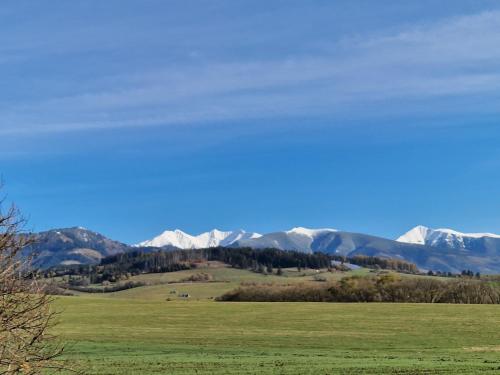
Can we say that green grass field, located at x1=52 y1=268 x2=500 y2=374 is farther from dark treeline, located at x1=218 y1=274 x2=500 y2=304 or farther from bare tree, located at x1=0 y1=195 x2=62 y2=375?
dark treeline, located at x1=218 y1=274 x2=500 y2=304

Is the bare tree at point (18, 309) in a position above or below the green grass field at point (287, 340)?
above

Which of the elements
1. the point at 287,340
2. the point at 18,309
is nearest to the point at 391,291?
the point at 287,340

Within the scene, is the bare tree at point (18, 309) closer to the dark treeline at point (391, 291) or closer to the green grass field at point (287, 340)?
the green grass field at point (287, 340)

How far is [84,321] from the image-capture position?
86.7 m

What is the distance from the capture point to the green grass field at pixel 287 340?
34.9 meters

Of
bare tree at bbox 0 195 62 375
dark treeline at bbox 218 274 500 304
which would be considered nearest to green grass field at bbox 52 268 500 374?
bare tree at bbox 0 195 62 375

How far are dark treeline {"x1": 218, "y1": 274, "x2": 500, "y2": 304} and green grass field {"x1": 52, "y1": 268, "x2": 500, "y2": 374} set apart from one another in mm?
29369

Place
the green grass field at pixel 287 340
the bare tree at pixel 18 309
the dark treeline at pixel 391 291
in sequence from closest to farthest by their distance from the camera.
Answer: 1. the bare tree at pixel 18 309
2. the green grass field at pixel 287 340
3. the dark treeline at pixel 391 291

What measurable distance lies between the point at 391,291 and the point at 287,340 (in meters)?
81.0

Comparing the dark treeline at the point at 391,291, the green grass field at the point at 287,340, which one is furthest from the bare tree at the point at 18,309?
the dark treeline at the point at 391,291

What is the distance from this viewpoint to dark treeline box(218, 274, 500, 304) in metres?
127

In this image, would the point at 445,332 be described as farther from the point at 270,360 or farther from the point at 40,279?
the point at 40,279

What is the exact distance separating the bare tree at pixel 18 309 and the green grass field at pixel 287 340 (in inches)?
165

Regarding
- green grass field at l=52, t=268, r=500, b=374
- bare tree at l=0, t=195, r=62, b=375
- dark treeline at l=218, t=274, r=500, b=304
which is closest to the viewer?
bare tree at l=0, t=195, r=62, b=375
